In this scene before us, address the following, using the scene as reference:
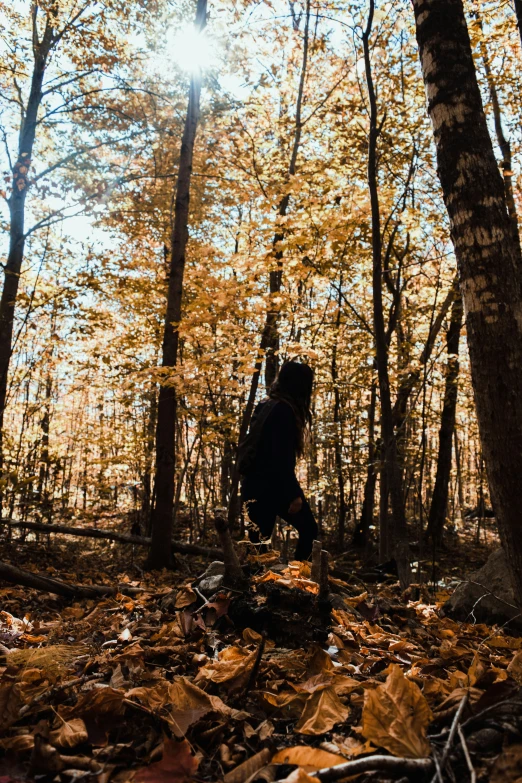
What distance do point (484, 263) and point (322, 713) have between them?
1692 mm

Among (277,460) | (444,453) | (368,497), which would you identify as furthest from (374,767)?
(444,453)

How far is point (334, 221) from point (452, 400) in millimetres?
6177

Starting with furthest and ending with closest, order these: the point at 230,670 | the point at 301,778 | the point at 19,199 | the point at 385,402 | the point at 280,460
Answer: the point at 19,199, the point at 385,402, the point at 280,460, the point at 230,670, the point at 301,778

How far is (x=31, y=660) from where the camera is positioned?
68.7 inches

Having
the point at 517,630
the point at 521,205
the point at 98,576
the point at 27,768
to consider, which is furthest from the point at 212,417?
the point at 521,205

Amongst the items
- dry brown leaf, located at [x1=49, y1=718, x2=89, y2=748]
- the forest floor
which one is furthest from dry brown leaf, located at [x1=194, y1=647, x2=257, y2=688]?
dry brown leaf, located at [x1=49, y1=718, x2=89, y2=748]

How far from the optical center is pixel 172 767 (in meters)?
1.24

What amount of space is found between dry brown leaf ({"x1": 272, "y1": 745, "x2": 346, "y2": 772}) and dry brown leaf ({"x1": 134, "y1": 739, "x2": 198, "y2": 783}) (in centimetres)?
23

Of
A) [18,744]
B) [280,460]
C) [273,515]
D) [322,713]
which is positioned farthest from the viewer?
[273,515]

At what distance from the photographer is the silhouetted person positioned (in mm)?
3848

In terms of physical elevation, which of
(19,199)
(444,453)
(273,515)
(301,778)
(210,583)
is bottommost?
(301,778)

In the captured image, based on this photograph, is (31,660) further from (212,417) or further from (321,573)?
(212,417)

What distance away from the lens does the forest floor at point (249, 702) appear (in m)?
1.21

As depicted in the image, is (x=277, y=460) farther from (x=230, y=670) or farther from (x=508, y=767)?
(x=508, y=767)
